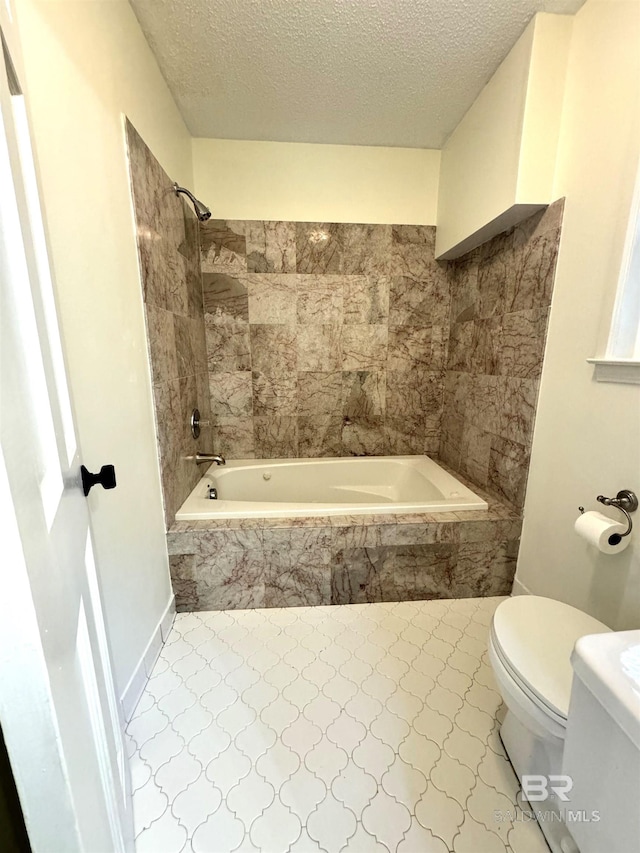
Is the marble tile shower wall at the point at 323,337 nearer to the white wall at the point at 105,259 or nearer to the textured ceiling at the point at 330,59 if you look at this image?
the textured ceiling at the point at 330,59

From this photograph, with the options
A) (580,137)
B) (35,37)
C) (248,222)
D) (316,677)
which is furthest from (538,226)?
(316,677)

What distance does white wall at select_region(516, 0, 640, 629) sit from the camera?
113 cm

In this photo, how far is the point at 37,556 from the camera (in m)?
0.46

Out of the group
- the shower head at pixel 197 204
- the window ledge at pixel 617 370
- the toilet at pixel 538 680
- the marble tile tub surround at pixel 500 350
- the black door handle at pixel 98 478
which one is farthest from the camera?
the shower head at pixel 197 204

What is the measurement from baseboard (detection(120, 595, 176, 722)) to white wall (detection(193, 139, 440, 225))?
228cm

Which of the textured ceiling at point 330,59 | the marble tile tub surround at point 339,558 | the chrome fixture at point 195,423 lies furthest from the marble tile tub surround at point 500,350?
the chrome fixture at point 195,423

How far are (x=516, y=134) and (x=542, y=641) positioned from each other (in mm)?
1868

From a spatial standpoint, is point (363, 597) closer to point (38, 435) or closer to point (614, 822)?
point (614, 822)

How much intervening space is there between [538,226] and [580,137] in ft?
1.02

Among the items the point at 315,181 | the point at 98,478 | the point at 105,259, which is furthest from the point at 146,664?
the point at 315,181

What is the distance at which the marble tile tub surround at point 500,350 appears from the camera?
156 centimetres

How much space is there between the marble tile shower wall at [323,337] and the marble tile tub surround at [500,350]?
0.75 feet

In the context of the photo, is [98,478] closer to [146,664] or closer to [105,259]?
[105,259]

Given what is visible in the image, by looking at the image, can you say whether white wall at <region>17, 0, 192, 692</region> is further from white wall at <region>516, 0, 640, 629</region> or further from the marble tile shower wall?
white wall at <region>516, 0, 640, 629</region>
